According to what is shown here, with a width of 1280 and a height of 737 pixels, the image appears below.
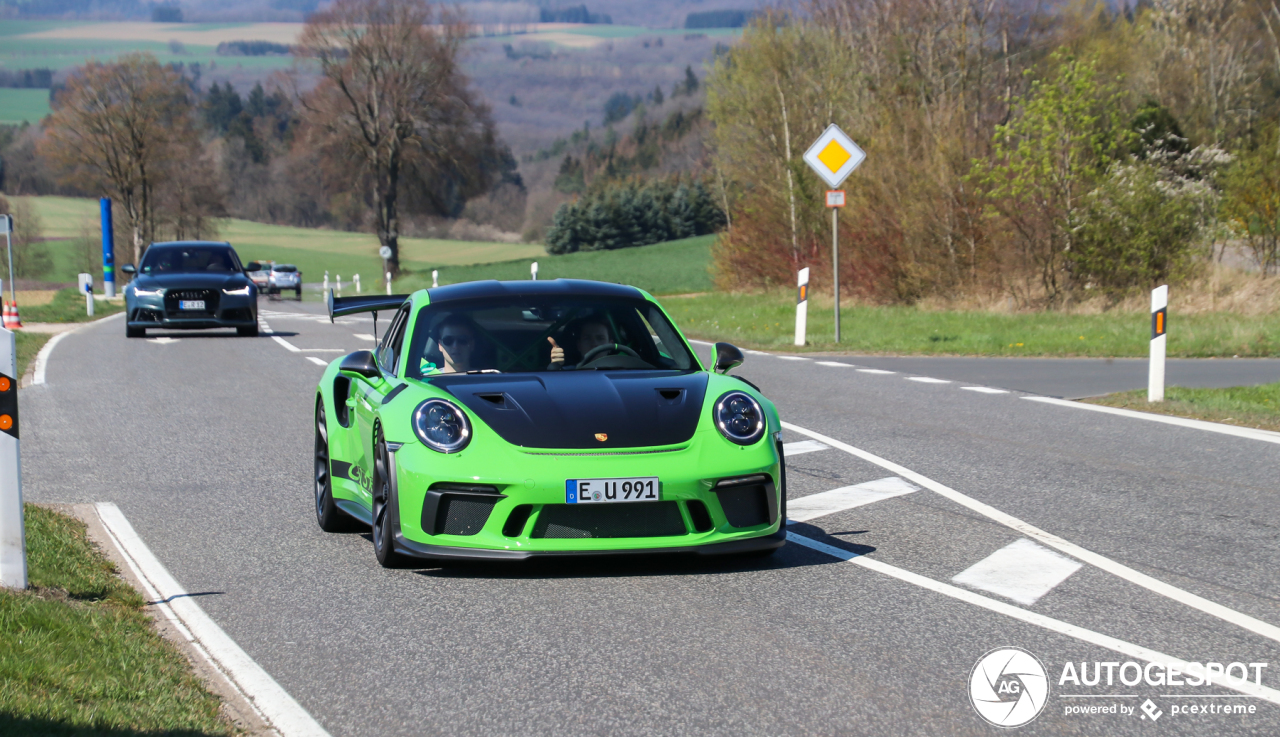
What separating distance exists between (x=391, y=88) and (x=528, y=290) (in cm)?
6318

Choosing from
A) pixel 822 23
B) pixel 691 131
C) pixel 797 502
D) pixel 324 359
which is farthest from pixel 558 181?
pixel 797 502

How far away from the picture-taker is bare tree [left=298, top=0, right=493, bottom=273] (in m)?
67.5

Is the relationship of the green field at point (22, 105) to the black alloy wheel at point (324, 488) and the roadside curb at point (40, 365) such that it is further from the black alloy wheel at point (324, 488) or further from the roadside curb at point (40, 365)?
the black alloy wheel at point (324, 488)

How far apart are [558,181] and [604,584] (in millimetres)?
155258

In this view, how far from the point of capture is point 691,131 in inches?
5591

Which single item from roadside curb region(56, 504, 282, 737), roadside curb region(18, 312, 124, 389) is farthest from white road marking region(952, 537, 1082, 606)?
roadside curb region(18, 312, 124, 389)

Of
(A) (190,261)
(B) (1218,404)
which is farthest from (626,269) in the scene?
(B) (1218,404)

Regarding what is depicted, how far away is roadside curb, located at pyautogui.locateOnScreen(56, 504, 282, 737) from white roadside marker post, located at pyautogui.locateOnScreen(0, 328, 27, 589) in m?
0.53

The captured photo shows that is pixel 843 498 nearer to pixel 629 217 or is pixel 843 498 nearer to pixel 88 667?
pixel 88 667

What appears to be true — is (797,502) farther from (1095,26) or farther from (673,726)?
(1095,26)

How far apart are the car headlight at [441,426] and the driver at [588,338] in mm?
1014

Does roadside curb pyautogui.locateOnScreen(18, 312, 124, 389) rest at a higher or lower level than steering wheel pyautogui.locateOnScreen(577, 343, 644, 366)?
lower

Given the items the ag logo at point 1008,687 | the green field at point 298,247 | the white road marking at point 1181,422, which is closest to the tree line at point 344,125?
the green field at point 298,247

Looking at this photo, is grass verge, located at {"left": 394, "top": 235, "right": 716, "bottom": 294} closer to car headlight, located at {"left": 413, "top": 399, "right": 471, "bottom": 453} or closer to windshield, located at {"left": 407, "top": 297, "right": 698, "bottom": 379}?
windshield, located at {"left": 407, "top": 297, "right": 698, "bottom": 379}
